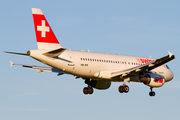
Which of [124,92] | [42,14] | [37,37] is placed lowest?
[124,92]

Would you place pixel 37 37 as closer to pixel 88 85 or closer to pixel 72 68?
pixel 72 68

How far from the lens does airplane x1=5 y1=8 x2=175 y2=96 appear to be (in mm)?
44031

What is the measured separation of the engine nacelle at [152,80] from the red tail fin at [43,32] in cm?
1268

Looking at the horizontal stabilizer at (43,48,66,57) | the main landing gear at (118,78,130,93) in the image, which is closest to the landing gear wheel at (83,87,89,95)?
the main landing gear at (118,78,130,93)

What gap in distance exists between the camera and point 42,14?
45.2 m

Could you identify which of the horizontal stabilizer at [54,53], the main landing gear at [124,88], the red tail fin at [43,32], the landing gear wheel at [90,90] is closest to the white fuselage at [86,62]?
the horizontal stabilizer at [54,53]

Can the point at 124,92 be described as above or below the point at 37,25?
below

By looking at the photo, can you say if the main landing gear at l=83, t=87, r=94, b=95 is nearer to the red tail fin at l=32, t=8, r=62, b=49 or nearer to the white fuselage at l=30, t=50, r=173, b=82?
the white fuselage at l=30, t=50, r=173, b=82

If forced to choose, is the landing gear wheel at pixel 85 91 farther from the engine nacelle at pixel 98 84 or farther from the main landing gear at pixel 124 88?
the main landing gear at pixel 124 88

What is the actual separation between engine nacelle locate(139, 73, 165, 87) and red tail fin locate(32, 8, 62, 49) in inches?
499

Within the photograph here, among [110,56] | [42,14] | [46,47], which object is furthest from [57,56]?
[110,56]

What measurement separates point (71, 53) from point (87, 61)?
2400 mm

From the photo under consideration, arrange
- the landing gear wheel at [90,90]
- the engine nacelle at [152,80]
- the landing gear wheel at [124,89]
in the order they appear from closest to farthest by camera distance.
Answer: the landing gear wheel at [124,89], the engine nacelle at [152,80], the landing gear wheel at [90,90]

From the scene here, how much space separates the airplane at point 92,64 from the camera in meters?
44.0
